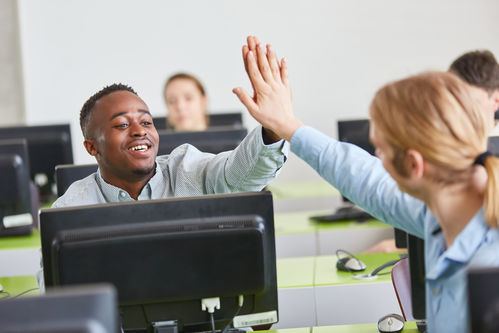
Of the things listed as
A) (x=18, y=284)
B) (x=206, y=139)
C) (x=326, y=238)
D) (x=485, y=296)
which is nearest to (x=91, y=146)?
(x=18, y=284)

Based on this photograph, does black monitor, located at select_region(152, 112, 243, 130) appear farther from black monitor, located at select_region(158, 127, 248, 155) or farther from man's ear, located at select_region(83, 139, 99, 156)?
man's ear, located at select_region(83, 139, 99, 156)

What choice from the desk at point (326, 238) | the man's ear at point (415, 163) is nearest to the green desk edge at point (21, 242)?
the desk at point (326, 238)

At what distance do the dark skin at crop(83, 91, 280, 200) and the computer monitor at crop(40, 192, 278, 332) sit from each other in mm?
536

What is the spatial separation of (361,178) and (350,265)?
1.07 meters

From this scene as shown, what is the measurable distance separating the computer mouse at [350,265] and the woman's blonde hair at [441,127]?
125 cm

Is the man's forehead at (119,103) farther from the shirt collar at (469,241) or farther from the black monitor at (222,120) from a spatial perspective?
the black monitor at (222,120)

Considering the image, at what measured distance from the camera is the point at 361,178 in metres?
1.53

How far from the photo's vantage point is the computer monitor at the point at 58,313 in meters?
0.92

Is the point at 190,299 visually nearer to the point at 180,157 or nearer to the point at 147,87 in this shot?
the point at 180,157

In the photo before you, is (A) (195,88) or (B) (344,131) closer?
(B) (344,131)

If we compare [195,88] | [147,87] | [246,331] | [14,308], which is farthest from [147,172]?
[147,87]

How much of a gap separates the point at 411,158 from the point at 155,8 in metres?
4.68

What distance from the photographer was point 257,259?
1.52 metres

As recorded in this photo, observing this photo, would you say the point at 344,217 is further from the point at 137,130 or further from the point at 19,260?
the point at 137,130
